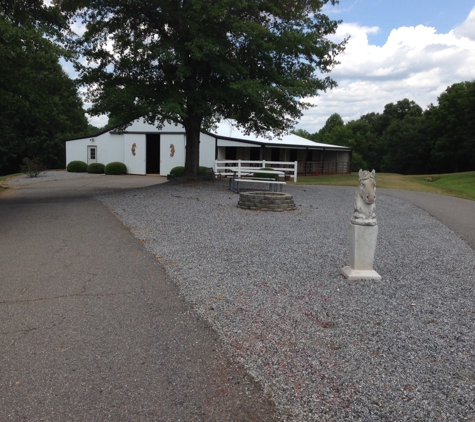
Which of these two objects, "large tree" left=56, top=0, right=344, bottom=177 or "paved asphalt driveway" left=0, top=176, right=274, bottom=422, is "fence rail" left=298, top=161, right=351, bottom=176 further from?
"paved asphalt driveway" left=0, top=176, right=274, bottom=422

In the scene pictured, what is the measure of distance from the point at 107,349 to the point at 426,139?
199 feet

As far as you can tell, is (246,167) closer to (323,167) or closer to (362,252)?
(362,252)

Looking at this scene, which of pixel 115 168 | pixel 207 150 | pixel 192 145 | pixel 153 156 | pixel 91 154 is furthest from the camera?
pixel 91 154

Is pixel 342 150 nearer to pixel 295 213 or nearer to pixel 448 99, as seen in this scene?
pixel 448 99

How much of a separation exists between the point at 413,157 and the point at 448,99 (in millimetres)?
9310

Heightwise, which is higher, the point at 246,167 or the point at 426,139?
the point at 426,139

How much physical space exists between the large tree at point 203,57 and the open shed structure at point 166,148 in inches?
383

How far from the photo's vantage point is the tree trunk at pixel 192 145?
61.7ft

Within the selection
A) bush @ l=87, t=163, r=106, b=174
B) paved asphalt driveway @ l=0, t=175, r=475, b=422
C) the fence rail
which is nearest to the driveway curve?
paved asphalt driveway @ l=0, t=175, r=475, b=422

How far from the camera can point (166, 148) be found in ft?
101

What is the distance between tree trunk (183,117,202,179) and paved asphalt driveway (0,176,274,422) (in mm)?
12412

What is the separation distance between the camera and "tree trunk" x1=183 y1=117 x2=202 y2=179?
61.7ft

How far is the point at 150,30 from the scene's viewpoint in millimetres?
17719

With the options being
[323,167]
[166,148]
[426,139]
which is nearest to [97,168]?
[166,148]
